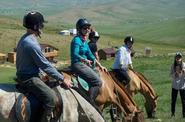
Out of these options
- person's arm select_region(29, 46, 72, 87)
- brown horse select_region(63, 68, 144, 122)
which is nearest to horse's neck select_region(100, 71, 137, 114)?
brown horse select_region(63, 68, 144, 122)

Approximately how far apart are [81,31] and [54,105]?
3130 mm

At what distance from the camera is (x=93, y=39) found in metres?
14.0

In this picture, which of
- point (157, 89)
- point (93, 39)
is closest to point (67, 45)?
point (157, 89)

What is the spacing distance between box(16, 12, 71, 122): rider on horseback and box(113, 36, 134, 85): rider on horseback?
6.23 m

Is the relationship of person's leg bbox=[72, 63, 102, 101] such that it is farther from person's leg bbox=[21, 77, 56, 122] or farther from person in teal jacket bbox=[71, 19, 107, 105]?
person's leg bbox=[21, 77, 56, 122]

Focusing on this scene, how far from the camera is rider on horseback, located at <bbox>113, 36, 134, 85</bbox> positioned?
15.2m

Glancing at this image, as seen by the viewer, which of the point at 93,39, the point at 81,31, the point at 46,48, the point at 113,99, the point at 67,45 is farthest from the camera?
the point at 67,45

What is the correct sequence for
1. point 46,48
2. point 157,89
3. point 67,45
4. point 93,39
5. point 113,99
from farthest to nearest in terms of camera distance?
point 67,45, point 46,48, point 157,89, point 93,39, point 113,99

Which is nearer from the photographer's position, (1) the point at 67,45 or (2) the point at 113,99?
(2) the point at 113,99

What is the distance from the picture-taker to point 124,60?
15391 mm

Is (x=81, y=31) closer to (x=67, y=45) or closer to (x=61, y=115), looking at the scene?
(x=61, y=115)

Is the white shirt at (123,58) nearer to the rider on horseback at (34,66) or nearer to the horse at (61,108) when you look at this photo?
the horse at (61,108)

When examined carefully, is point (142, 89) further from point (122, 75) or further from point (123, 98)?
point (123, 98)

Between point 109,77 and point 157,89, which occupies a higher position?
point 109,77
